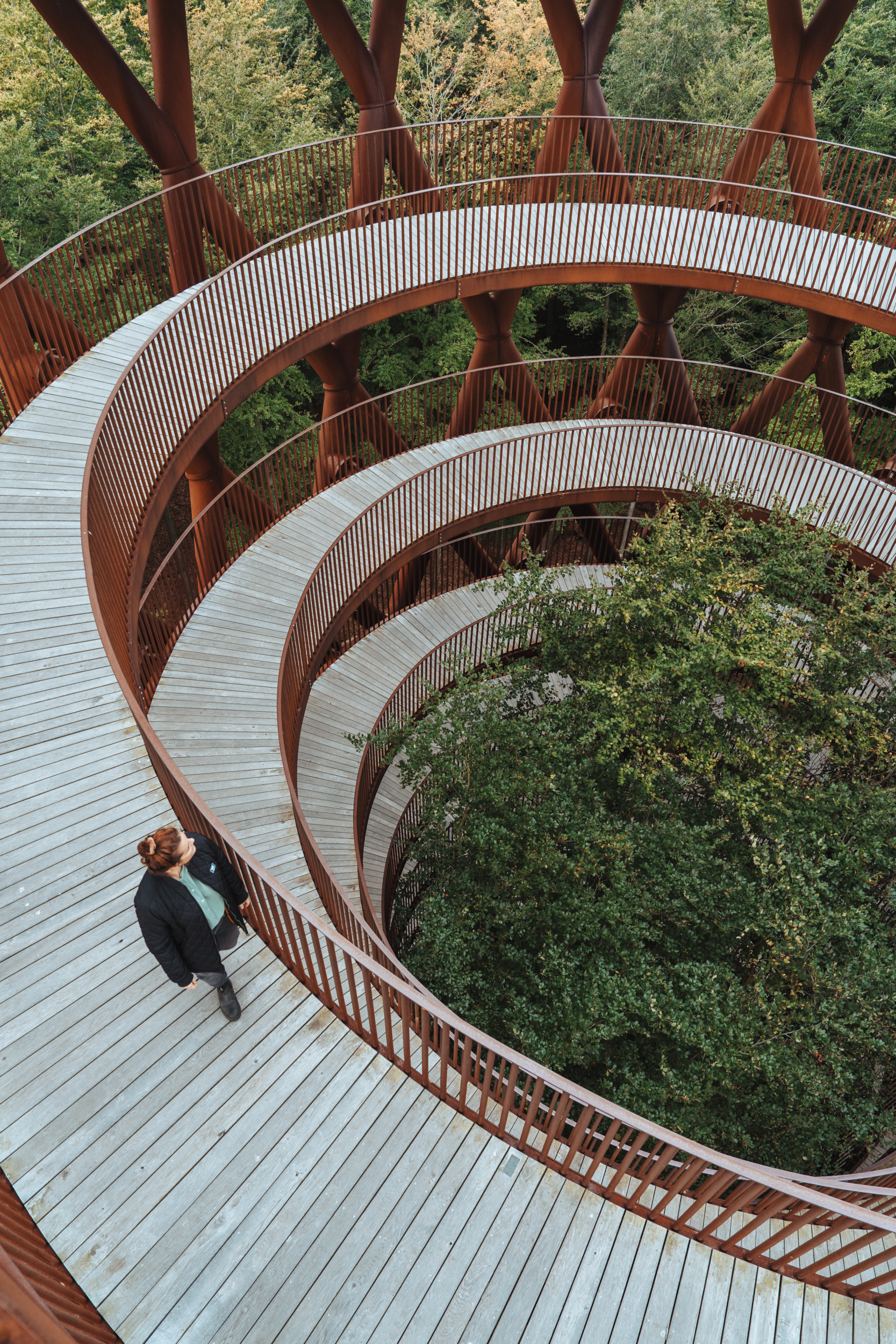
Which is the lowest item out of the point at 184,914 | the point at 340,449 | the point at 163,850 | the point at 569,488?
the point at 569,488

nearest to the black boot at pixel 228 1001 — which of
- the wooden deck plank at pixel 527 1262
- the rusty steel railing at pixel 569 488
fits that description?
the wooden deck plank at pixel 527 1262

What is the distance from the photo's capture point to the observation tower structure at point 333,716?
4.70 meters

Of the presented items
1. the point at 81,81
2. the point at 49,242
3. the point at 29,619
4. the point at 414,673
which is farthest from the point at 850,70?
the point at 29,619

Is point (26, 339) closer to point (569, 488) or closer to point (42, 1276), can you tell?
point (42, 1276)

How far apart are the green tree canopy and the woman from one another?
15.6ft

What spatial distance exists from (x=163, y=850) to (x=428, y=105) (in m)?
35.6

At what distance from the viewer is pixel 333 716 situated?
14.8 metres

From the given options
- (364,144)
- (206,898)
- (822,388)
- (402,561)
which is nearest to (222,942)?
(206,898)

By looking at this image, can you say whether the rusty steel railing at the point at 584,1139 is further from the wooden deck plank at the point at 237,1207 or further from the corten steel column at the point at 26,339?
the corten steel column at the point at 26,339

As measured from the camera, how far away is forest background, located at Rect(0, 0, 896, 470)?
24875 mm

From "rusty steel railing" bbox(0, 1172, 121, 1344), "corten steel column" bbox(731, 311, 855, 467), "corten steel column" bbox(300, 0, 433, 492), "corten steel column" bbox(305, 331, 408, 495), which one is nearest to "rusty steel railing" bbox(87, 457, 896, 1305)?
"rusty steel railing" bbox(0, 1172, 121, 1344)

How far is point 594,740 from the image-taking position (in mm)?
11992

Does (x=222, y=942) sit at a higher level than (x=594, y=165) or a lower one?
lower

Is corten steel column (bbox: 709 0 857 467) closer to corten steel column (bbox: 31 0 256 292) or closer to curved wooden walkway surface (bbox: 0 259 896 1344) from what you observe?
corten steel column (bbox: 31 0 256 292)
